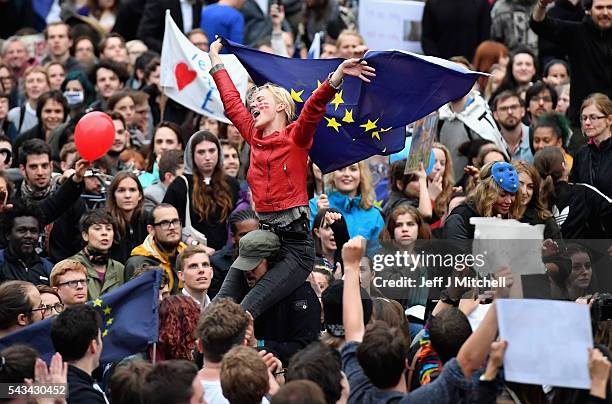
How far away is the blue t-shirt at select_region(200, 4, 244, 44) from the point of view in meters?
17.3

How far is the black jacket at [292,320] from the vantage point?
9156 mm

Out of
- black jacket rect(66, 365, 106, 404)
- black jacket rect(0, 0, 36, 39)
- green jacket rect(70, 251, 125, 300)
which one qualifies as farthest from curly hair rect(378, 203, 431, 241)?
black jacket rect(0, 0, 36, 39)

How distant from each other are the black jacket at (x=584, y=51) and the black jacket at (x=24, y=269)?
18.4 ft

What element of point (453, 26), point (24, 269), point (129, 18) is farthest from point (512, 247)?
point (129, 18)

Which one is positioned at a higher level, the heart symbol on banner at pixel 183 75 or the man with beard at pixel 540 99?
the heart symbol on banner at pixel 183 75

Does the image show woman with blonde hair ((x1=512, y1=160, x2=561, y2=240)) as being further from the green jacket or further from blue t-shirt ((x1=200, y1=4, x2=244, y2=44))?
blue t-shirt ((x1=200, y1=4, x2=244, y2=44))

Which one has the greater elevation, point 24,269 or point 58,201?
point 58,201

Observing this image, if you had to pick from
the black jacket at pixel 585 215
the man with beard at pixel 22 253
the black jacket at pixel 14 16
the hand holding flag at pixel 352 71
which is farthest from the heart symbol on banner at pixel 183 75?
the black jacket at pixel 14 16

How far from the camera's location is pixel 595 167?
11.7 metres

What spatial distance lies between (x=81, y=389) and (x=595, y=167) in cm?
579

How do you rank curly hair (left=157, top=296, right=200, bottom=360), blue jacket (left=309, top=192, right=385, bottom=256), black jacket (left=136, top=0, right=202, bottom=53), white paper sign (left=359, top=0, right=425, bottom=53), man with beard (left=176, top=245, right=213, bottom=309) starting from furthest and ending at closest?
1. black jacket (left=136, top=0, right=202, bottom=53)
2. white paper sign (left=359, top=0, right=425, bottom=53)
3. blue jacket (left=309, top=192, right=385, bottom=256)
4. man with beard (left=176, top=245, right=213, bottom=309)
5. curly hair (left=157, top=296, right=200, bottom=360)

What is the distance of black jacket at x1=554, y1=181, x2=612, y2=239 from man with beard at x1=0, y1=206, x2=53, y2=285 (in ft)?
13.2

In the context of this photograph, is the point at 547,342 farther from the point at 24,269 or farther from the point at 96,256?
the point at 24,269

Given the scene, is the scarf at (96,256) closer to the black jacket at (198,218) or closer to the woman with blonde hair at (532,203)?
the black jacket at (198,218)
